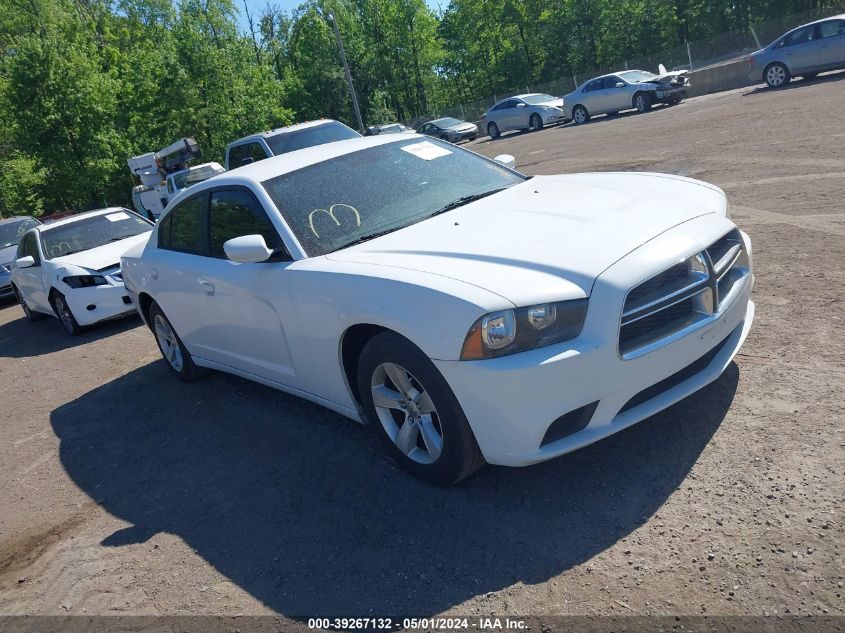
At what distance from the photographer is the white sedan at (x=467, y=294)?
10.4 feet

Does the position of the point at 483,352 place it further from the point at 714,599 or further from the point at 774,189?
the point at 774,189

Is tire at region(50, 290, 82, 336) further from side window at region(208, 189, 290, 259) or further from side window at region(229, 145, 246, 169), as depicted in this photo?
side window at region(208, 189, 290, 259)

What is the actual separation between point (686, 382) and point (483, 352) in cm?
106

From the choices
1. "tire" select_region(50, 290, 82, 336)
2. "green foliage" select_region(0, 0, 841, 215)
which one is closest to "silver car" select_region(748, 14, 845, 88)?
"tire" select_region(50, 290, 82, 336)

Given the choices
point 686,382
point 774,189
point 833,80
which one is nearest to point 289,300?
point 686,382

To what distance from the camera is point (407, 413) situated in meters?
3.70

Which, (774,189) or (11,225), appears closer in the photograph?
(774,189)

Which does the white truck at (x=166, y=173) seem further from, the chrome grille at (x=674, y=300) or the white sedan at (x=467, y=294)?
the chrome grille at (x=674, y=300)

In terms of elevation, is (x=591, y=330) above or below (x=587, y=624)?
above

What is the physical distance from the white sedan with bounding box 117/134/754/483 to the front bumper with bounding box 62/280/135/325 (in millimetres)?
4914

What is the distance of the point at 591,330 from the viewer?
315cm

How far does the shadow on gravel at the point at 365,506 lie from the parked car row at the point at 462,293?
11.6 inches

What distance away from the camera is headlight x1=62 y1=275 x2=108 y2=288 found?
9.70 metres

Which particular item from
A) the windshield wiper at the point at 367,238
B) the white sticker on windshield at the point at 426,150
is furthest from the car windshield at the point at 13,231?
the windshield wiper at the point at 367,238
